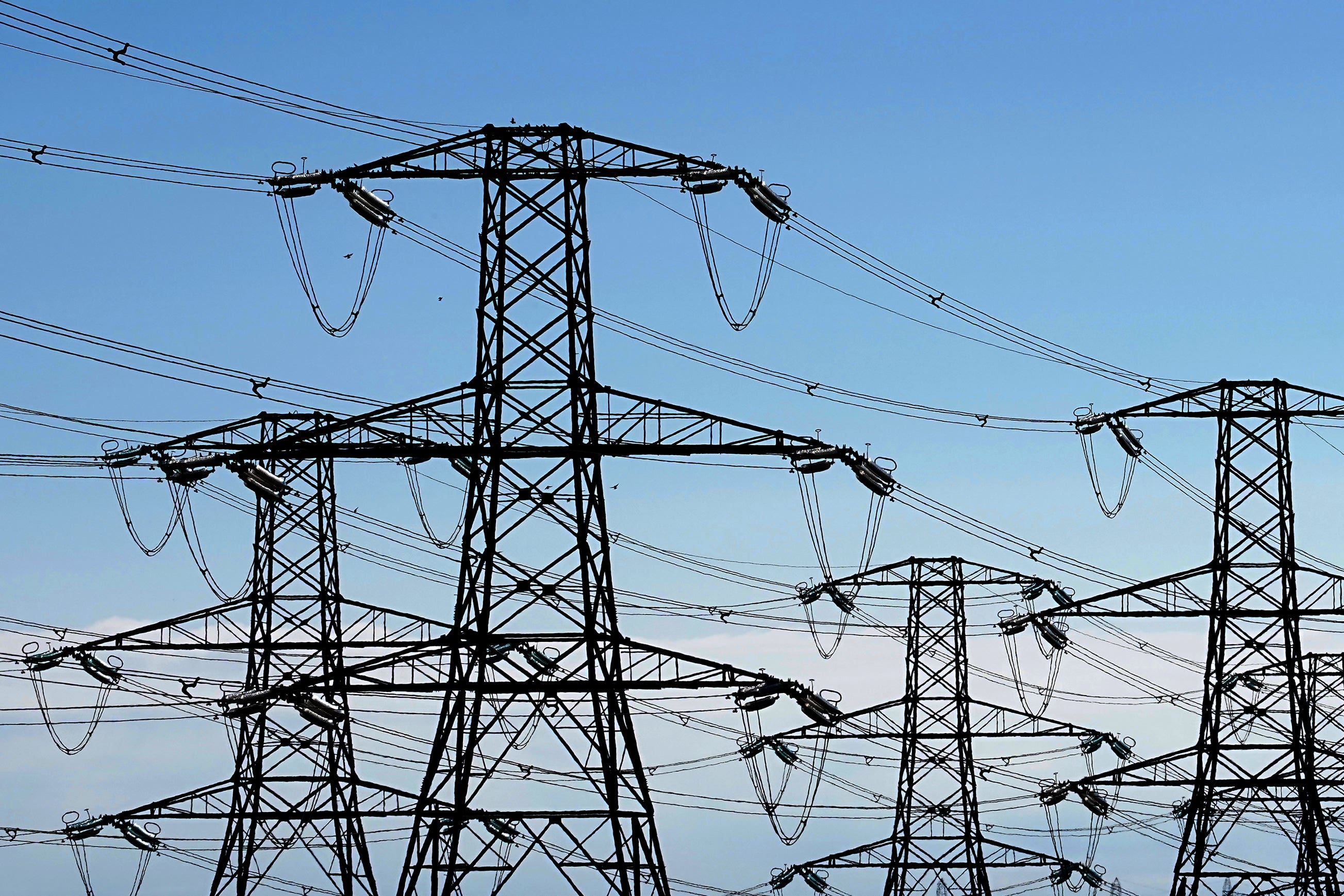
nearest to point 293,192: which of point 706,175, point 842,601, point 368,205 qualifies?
point 368,205

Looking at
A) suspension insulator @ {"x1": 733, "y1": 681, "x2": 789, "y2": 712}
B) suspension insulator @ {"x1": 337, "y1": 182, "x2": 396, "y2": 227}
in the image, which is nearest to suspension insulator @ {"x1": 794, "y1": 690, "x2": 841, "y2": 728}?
suspension insulator @ {"x1": 733, "y1": 681, "x2": 789, "y2": 712}

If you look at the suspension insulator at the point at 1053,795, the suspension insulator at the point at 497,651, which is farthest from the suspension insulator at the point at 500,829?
the suspension insulator at the point at 1053,795

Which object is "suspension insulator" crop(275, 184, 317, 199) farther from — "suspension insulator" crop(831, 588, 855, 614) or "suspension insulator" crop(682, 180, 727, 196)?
"suspension insulator" crop(831, 588, 855, 614)

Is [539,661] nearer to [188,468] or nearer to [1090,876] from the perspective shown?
[188,468]

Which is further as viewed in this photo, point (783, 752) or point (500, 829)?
point (783, 752)

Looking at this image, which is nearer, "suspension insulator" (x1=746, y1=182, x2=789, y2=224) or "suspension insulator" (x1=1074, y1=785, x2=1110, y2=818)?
"suspension insulator" (x1=746, y1=182, x2=789, y2=224)

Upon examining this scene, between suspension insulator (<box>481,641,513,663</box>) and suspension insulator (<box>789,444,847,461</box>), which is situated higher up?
suspension insulator (<box>789,444,847,461</box>)

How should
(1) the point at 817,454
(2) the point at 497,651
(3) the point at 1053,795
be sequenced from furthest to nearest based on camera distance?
(3) the point at 1053,795 < (1) the point at 817,454 < (2) the point at 497,651

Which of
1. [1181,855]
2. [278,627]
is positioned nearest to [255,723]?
[278,627]

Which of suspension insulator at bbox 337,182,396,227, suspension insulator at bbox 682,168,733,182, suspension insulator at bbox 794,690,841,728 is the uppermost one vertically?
suspension insulator at bbox 682,168,733,182

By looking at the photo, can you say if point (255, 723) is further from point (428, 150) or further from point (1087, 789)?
point (1087, 789)

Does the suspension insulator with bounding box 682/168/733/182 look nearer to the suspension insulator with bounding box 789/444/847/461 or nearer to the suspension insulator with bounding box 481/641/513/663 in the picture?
the suspension insulator with bounding box 789/444/847/461
